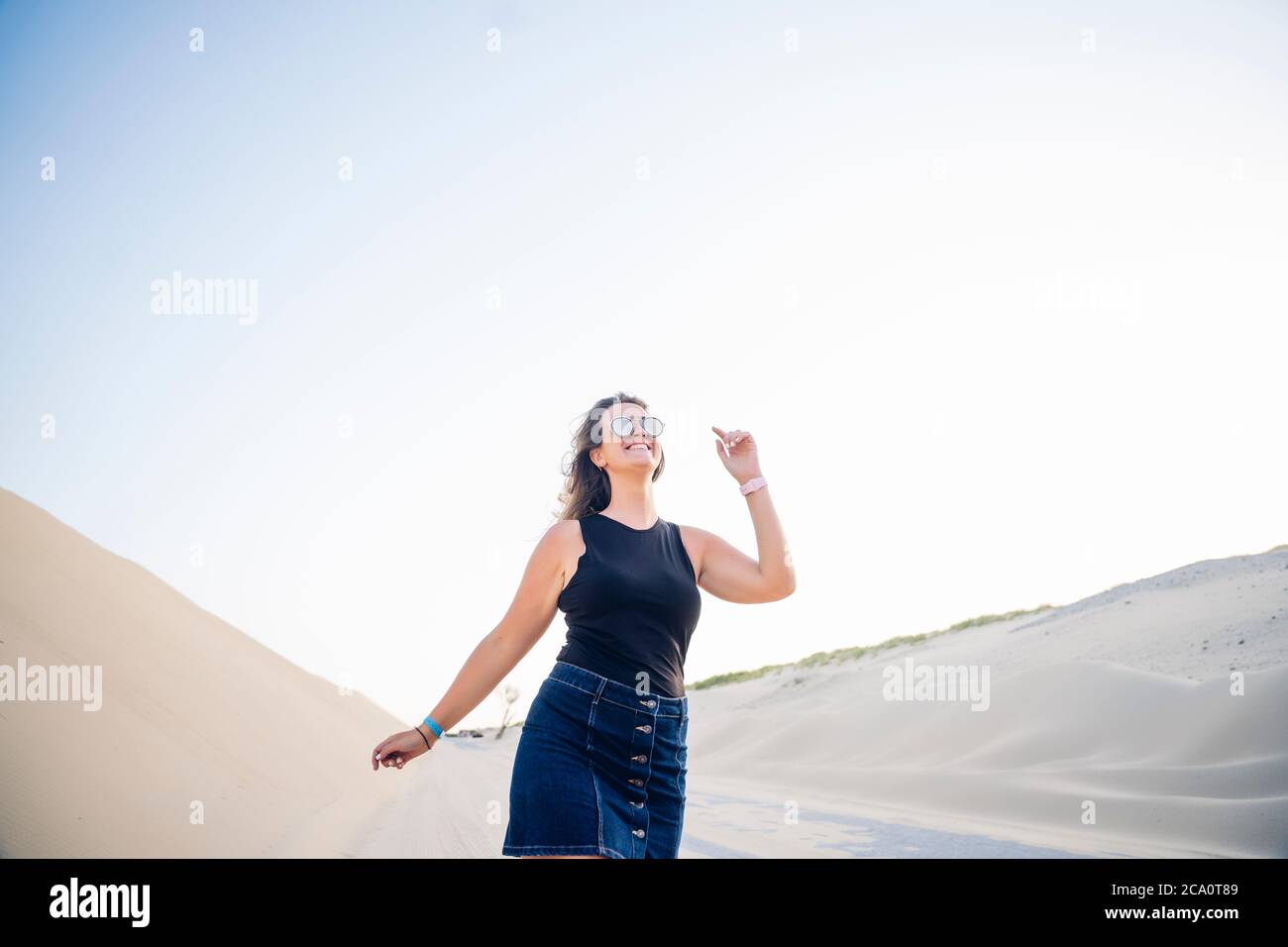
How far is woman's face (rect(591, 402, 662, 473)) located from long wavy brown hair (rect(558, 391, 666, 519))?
2.6 inches

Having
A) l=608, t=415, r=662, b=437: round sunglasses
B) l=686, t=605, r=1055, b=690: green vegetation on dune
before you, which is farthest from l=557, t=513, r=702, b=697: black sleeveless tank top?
l=686, t=605, r=1055, b=690: green vegetation on dune

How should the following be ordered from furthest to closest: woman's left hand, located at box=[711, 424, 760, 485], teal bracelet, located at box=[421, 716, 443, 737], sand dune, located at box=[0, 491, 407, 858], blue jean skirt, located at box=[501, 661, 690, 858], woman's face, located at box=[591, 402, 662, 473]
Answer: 1. sand dune, located at box=[0, 491, 407, 858]
2. woman's left hand, located at box=[711, 424, 760, 485]
3. woman's face, located at box=[591, 402, 662, 473]
4. teal bracelet, located at box=[421, 716, 443, 737]
5. blue jean skirt, located at box=[501, 661, 690, 858]

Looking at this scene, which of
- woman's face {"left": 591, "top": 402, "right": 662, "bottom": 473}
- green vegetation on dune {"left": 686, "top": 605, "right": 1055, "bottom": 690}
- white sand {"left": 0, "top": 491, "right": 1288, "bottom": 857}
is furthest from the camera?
green vegetation on dune {"left": 686, "top": 605, "right": 1055, "bottom": 690}

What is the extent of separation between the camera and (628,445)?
366cm

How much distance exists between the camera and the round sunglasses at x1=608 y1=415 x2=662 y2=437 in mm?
3697

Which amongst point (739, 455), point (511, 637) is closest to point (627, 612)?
point (511, 637)

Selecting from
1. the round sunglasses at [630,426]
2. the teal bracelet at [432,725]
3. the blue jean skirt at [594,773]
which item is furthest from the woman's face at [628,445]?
the teal bracelet at [432,725]

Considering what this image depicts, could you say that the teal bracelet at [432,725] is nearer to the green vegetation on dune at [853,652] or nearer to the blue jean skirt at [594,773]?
Result: the blue jean skirt at [594,773]

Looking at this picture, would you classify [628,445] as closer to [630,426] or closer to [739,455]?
[630,426]

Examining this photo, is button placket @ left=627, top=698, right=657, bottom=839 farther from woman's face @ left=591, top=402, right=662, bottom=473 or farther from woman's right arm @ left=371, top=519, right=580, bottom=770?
woman's face @ left=591, top=402, right=662, bottom=473

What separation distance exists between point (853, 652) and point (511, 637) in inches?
1549
